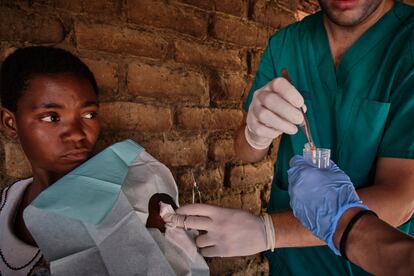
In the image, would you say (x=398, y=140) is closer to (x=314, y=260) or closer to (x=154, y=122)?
(x=314, y=260)

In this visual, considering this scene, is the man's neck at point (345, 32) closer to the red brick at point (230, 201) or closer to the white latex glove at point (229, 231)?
the white latex glove at point (229, 231)

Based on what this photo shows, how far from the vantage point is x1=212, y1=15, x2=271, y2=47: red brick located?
124cm

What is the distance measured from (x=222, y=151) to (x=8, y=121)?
0.73 m

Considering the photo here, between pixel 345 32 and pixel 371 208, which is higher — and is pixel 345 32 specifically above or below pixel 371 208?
above

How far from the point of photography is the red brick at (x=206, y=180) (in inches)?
45.8

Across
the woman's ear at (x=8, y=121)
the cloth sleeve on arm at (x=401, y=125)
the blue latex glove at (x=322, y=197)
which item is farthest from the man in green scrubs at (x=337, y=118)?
the woman's ear at (x=8, y=121)

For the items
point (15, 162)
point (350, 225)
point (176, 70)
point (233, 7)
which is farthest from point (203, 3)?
point (350, 225)

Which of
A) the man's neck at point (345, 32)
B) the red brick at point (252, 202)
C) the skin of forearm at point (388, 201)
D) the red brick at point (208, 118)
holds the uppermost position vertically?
the man's neck at point (345, 32)

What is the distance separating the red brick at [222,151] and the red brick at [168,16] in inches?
16.0

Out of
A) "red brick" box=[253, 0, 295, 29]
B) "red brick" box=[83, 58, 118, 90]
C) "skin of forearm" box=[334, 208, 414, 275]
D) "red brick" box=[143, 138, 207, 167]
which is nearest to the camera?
"skin of forearm" box=[334, 208, 414, 275]

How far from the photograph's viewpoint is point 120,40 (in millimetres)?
→ 983

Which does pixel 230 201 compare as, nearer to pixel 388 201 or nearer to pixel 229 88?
pixel 229 88

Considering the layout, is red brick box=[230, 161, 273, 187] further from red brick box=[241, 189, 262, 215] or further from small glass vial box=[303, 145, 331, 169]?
small glass vial box=[303, 145, 331, 169]

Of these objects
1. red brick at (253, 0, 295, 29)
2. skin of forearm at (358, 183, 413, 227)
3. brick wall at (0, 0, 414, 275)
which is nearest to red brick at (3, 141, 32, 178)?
brick wall at (0, 0, 414, 275)
